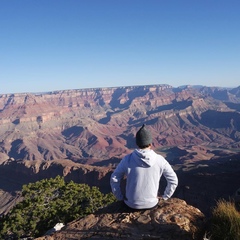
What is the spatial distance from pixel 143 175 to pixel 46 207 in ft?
46.0

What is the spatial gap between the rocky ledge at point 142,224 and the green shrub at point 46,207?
26.9 feet

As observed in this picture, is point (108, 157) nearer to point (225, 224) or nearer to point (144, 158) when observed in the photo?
point (144, 158)

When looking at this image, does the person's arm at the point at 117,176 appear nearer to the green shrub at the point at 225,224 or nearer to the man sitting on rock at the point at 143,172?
the man sitting on rock at the point at 143,172

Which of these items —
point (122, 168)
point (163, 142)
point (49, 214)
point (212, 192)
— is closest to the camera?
point (122, 168)

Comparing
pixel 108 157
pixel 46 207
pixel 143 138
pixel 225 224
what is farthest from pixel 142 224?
pixel 108 157

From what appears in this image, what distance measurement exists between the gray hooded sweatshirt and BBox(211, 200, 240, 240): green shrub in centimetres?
110

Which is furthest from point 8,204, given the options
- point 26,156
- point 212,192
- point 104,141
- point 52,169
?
point 104,141

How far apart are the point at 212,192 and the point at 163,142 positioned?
125 meters

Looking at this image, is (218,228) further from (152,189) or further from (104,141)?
(104,141)

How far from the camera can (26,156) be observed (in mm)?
157125

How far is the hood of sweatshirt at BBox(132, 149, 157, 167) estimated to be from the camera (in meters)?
6.04

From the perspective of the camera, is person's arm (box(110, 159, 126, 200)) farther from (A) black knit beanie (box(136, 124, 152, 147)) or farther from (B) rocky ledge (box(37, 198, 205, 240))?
(B) rocky ledge (box(37, 198, 205, 240))

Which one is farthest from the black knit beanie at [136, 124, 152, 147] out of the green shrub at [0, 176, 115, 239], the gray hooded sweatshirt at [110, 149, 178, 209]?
the green shrub at [0, 176, 115, 239]

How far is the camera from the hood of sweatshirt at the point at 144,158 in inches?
238
